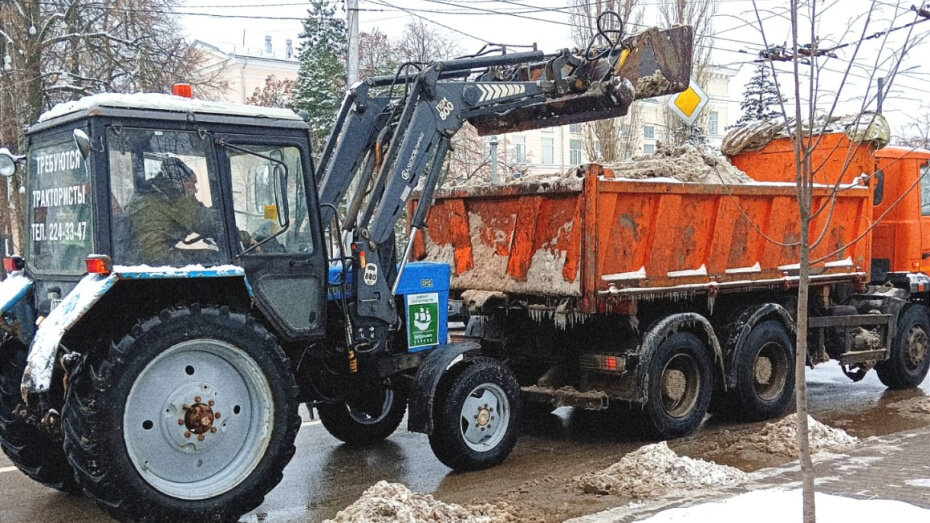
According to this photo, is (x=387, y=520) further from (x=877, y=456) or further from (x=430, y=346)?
(x=877, y=456)

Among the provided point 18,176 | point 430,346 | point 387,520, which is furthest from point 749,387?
point 18,176

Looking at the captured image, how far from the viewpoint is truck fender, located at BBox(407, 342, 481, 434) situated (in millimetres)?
6910

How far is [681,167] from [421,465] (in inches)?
148

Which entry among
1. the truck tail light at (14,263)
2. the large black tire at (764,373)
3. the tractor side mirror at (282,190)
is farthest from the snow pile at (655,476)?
the truck tail light at (14,263)

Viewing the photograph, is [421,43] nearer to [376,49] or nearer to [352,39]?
[376,49]

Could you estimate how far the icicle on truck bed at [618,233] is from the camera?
7.80m

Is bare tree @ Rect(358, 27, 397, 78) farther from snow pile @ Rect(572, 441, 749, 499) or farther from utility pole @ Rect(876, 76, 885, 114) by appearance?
utility pole @ Rect(876, 76, 885, 114)

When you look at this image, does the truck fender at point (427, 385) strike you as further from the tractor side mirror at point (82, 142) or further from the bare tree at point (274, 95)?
the bare tree at point (274, 95)

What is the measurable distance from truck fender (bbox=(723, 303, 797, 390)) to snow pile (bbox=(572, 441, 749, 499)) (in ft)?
7.31

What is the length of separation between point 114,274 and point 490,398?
10.3ft

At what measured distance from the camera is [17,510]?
6.34 m

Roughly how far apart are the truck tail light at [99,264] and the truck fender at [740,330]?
5849mm

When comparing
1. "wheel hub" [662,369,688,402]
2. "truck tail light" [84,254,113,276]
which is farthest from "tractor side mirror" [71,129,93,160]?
"wheel hub" [662,369,688,402]

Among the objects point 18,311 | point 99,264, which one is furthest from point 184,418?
point 18,311
